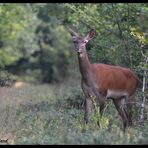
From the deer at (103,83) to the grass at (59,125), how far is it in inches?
10.5

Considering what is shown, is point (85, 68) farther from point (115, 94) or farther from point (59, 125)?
point (59, 125)

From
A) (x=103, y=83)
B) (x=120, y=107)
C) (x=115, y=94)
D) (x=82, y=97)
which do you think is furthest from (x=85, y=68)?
(x=82, y=97)

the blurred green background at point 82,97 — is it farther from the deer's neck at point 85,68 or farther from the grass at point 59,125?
the deer's neck at point 85,68

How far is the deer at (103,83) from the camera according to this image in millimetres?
13180

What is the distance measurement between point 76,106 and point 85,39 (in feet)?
12.7

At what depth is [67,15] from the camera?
21.9 m

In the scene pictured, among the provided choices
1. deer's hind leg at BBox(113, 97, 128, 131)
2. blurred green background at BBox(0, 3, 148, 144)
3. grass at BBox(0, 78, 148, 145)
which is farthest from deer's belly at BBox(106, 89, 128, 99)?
grass at BBox(0, 78, 148, 145)

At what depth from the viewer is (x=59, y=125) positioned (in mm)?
12398

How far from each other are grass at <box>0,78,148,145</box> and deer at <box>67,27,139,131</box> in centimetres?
27

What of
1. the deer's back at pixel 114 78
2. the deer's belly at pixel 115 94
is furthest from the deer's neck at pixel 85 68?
the deer's belly at pixel 115 94

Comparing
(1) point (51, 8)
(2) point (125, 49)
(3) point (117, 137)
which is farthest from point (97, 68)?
(1) point (51, 8)

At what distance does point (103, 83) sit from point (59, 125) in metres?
1.64

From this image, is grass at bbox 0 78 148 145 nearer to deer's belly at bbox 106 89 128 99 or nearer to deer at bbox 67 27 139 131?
deer at bbox 67 27 139 131

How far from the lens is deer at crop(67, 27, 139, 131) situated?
43.2 feet
